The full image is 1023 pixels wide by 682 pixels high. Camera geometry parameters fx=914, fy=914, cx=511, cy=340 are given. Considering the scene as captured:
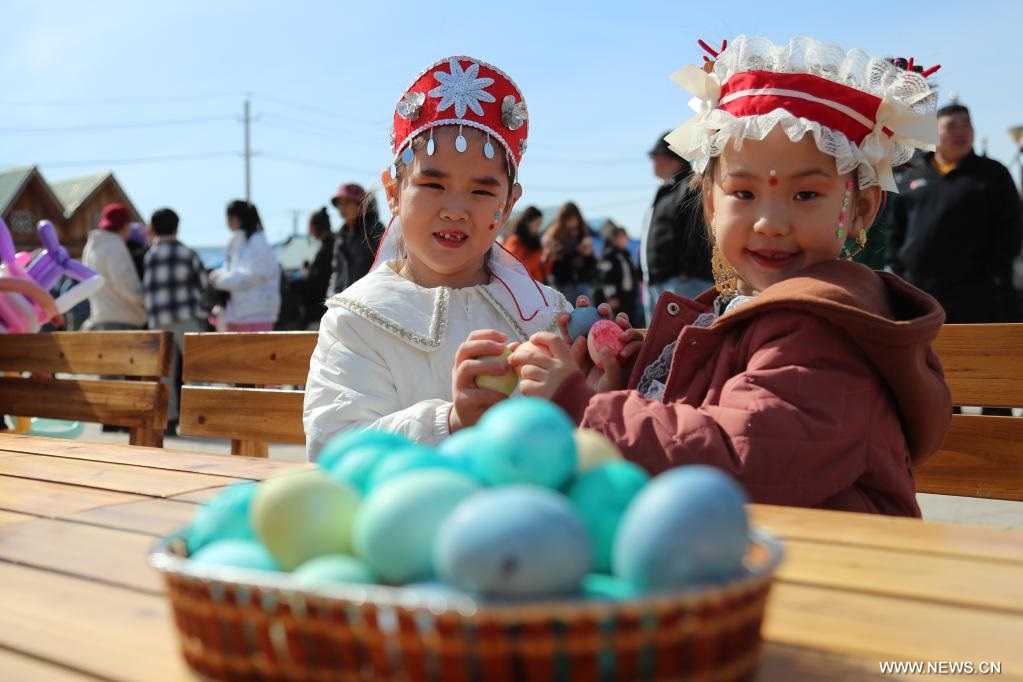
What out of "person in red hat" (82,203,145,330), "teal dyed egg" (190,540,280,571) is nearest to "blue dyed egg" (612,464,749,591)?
"teal dyed egg" (190,540,280,571)

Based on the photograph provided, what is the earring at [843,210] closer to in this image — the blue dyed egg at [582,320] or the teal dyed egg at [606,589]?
the blue dyed egg at [582,320]

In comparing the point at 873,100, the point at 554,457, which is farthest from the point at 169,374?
the point at 554,457

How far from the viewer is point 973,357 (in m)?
2.25

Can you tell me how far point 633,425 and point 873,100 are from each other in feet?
3.12

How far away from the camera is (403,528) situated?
646 millimetres

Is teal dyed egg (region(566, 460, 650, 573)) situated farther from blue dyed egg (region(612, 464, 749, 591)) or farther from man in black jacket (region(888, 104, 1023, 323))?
man in black jacket (region(888, 104, 1023, 323))

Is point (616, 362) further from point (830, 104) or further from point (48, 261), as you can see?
point (48, 261)

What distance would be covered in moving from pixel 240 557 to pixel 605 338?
4.49 feet

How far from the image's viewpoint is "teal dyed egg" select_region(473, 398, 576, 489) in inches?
28.5

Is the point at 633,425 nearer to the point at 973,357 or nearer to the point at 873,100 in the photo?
the point at 873,100

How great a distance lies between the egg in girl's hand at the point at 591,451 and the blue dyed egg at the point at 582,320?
50.0 inches

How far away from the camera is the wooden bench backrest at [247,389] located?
3.00 meters

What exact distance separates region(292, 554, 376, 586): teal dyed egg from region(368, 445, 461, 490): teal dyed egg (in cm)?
→ 8

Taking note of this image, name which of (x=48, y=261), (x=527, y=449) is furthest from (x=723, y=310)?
(x=48, y=261)
